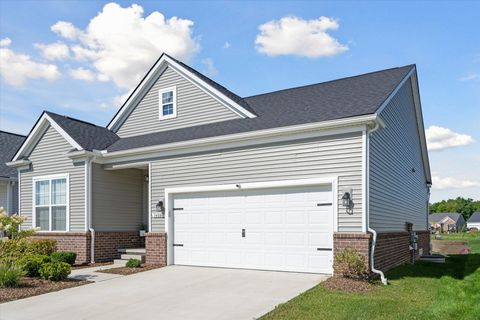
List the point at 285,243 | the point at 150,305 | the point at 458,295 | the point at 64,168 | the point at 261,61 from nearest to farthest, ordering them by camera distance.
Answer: the point at 150,305 < the point at 458,295 < the point at 285,243 < the point at 261,61 < the point at 64,168

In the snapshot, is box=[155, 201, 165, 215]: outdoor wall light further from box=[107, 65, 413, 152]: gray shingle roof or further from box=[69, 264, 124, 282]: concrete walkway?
box=[69, 264, 124, 282]: concrete walkway

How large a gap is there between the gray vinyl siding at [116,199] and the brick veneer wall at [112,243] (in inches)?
7.8

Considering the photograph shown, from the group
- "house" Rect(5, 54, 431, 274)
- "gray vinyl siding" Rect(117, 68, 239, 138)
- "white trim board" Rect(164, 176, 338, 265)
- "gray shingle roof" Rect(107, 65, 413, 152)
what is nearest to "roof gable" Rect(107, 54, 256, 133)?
"house" Rect(5, 54, 431, 274)

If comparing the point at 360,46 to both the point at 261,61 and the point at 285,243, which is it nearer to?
the point at 261,61

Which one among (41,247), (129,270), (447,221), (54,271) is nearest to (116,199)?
(41,247)

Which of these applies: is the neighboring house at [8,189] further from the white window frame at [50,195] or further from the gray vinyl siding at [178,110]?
the gray vinyl siding at [178,110]

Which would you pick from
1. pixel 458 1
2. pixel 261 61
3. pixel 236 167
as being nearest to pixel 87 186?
pixel 236 167

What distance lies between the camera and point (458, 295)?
9102 millimetres

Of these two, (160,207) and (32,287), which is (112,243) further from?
(32,287)

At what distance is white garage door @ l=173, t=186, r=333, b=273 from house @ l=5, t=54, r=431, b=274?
31 mm

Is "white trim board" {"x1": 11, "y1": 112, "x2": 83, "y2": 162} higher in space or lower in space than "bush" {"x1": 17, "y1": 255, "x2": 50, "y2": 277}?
higher

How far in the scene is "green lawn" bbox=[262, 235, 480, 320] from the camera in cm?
723

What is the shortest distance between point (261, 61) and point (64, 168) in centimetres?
830

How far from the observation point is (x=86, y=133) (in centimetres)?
1620
